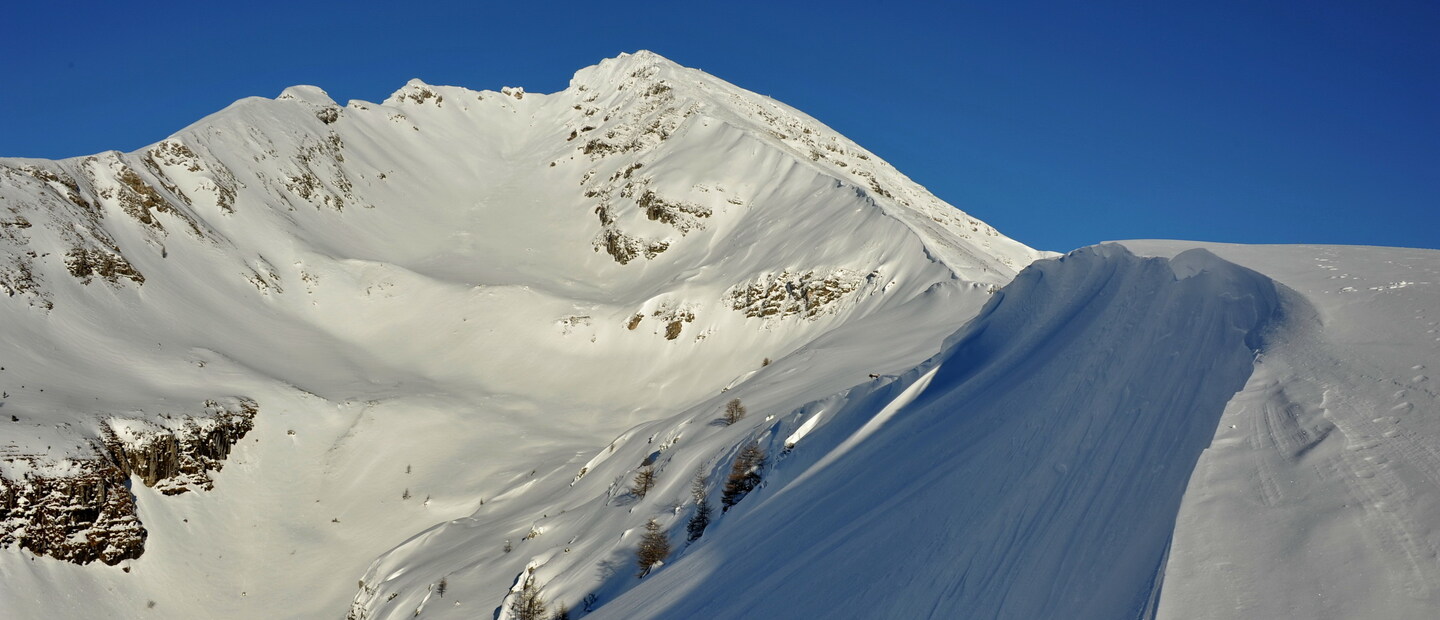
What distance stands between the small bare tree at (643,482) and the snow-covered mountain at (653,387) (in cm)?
27

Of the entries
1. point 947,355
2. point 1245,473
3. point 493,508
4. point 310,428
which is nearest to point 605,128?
point 310,428

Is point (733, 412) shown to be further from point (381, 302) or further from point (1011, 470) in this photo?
point (381, 302)

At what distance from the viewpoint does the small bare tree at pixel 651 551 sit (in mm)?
16516

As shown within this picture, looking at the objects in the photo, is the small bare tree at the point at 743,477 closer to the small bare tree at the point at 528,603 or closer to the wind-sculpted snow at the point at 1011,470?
the wind-sculpted snow at the point at 1011,470

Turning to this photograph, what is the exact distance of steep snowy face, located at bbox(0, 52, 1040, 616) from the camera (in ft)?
111

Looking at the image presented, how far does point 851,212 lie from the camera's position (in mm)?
53906

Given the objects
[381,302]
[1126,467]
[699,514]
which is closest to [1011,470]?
[1126,467]

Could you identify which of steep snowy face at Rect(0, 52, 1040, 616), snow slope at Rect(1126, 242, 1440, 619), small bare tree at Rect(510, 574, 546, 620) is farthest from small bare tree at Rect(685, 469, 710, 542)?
snow slope at Rect(1126, 242, 1440, 619)

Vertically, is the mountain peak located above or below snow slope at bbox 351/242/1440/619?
above

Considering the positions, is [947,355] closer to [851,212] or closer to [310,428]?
[310,428]

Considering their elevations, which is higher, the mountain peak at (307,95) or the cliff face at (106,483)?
the mountain peak at (307,95)

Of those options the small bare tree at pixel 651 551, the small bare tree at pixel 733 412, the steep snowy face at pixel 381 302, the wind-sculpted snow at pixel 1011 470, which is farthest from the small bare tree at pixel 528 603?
the steep snowy face at pixel 381 302

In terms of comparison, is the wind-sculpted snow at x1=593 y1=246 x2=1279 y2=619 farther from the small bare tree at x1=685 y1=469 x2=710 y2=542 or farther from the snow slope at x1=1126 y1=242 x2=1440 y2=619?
the small bare tree at x1=685 y1=469 x2=710 y2=542

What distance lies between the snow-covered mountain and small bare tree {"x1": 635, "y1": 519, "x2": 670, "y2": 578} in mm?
340
